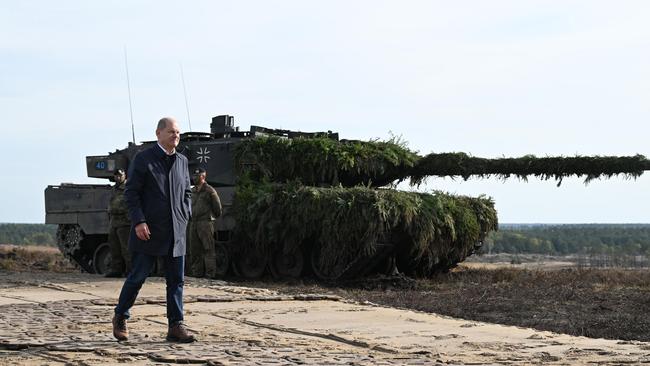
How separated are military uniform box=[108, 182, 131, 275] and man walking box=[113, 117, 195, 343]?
8.52 m

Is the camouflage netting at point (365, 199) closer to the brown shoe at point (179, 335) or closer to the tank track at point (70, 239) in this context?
Result: the tank track at point (70, 239)

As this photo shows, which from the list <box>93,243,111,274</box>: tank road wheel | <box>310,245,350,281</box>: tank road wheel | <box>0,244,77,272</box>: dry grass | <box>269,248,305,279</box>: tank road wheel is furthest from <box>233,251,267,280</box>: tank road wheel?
<box>0,244,77,272</box>: dry grass

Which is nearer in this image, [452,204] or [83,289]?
[83,289]

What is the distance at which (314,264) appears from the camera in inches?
739

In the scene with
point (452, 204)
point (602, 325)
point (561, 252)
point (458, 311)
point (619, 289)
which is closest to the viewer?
point (602, 325)

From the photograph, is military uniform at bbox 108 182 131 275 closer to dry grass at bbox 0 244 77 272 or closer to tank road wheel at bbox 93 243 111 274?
tank road wheel at bbox 93 243 111 274

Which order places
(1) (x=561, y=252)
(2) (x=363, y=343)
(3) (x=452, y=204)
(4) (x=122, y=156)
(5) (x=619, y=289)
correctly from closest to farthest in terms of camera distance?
(2) (x=363, y=343), (5) (x=619, y=289), (3) (x=452, y=204), (4) (x=122, y=156), (1) (x=561, y=252)

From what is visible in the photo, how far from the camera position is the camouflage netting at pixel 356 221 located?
1759 cm

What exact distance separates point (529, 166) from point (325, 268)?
3.68 m

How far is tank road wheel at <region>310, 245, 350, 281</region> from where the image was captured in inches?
715

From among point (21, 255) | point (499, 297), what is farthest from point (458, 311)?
point (21, 255)

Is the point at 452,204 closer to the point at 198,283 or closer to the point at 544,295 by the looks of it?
the point at 544,295

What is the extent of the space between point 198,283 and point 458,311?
334 cm

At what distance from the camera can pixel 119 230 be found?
17328 mm
